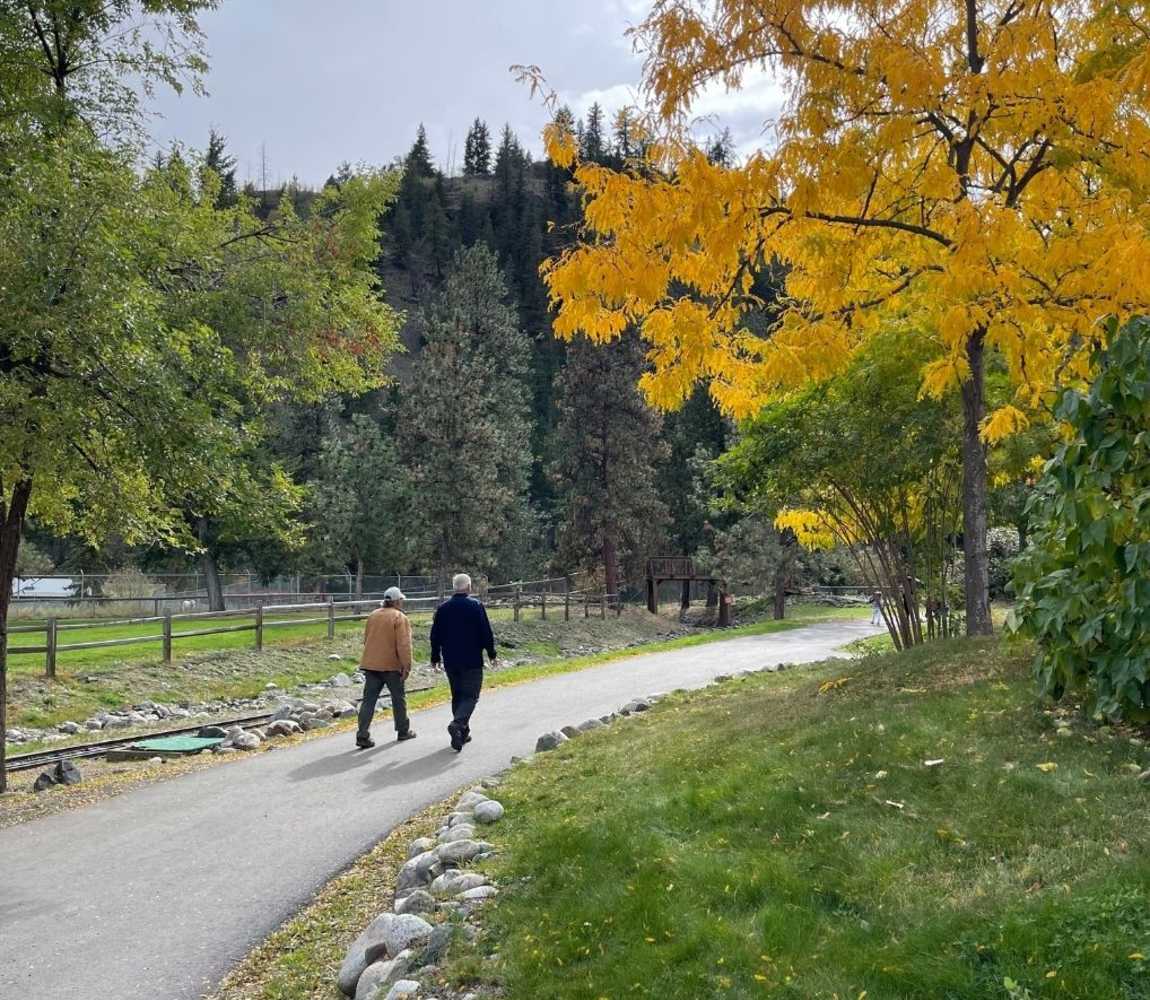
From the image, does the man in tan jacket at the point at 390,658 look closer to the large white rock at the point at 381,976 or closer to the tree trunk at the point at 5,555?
the tree trunk at the point at 5,555

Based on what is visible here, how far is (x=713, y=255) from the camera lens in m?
6.65

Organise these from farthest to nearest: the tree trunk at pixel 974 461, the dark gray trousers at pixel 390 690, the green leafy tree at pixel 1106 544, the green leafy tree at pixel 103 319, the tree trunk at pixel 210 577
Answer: the tree trunk at pixel 210 577
the dark gray trousers at pixel 390 690
the tree trunk at pixel 974 461
the green leafy tree at pixel 103 319
the green leafy tree at pixel 1106 544

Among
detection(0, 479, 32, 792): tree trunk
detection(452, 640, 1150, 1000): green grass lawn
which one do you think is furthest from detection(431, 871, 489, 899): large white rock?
detection(0, 479, 32, 792): tree trunk

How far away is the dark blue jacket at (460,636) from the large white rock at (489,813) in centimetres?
320

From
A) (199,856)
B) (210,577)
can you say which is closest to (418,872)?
(199,856)

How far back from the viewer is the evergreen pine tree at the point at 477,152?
136125 mm

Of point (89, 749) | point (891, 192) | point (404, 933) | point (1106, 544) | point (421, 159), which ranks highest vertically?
point (421, 159)

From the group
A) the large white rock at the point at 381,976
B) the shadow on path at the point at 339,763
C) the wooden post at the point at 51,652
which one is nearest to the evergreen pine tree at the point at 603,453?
the wooden post at the point at 51,652

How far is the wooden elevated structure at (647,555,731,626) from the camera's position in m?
39.3

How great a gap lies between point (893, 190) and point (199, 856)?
24.7 feet

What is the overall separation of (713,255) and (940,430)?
12.5 feet

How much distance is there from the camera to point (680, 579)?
1661 inches

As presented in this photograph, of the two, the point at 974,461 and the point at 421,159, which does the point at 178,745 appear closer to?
the point at 974,461

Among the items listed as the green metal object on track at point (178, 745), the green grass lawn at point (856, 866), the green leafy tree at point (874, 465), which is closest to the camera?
the green grass lawn at point (856, 866)
